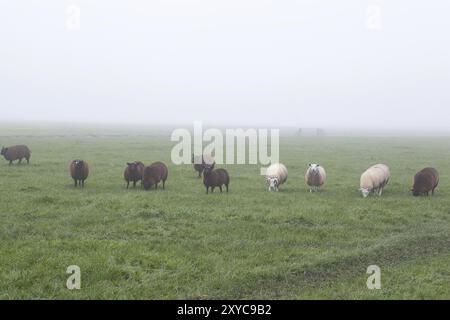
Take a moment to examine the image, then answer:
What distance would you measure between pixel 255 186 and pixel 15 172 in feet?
44.1

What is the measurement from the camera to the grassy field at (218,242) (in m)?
9.09

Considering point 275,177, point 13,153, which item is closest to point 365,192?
point 275,177

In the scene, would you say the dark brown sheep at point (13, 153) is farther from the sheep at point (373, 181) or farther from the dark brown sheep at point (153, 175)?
the sheep at point (373, 181)

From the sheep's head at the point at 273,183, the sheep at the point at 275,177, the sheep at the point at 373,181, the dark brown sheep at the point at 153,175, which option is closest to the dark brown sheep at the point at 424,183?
the sheep at the point at 373,181

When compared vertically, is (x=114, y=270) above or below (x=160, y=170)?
below

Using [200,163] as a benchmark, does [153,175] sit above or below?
below

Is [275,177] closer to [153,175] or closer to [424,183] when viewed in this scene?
[153,175]

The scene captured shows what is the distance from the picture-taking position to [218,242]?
12.0 m

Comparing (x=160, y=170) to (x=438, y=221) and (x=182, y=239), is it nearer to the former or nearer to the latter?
(x=182, y=239)

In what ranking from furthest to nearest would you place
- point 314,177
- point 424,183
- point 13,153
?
point 13,153 → point 314,177 → point 424,183

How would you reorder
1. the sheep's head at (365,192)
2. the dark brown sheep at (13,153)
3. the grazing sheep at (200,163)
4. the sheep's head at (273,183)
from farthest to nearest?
1. the dark brown sheep at (13,153)
2. the grazing sheep at (200,163)
3. the sheep's head at (273,183)
4. the sheep's head at (365,192)

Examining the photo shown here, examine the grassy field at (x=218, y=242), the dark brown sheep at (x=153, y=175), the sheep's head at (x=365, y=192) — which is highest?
the dark brown sheep at (x=153, y=175)
